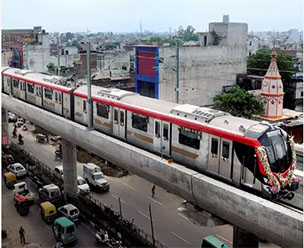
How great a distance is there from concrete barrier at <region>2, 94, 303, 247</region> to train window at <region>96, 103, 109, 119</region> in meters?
1.10

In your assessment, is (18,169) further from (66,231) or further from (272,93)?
(272,93)

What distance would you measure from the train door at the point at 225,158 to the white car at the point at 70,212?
12512mm

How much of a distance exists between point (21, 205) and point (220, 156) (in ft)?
51.8

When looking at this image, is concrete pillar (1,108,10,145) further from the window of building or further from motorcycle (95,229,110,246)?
motorcycle (95,229,110,246)

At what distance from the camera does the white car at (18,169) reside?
97.9 ft

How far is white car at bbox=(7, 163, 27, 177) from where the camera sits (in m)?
29.8

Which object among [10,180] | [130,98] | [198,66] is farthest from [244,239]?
[198,66]

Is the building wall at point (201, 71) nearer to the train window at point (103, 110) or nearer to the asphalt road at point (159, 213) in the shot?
the asphalt road at point (159, 213)

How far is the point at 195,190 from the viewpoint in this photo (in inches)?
484

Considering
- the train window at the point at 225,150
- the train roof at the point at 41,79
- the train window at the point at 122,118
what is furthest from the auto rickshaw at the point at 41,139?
the train window at the point at 225,150

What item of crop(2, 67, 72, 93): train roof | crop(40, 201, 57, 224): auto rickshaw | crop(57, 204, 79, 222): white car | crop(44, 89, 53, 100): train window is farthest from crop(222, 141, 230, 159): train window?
crop(44, 89, 53, 100): train window

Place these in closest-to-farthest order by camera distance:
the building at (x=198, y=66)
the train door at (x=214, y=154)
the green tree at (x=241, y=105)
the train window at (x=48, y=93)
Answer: the train door at (x=214, y=154), the train window at (x=48, y=93), the green tree at (x=241, y=105), the building at (x=198, y=66)

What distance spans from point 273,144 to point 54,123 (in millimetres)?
12832

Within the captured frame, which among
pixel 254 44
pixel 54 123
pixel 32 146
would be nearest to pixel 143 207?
pixel 54 123
